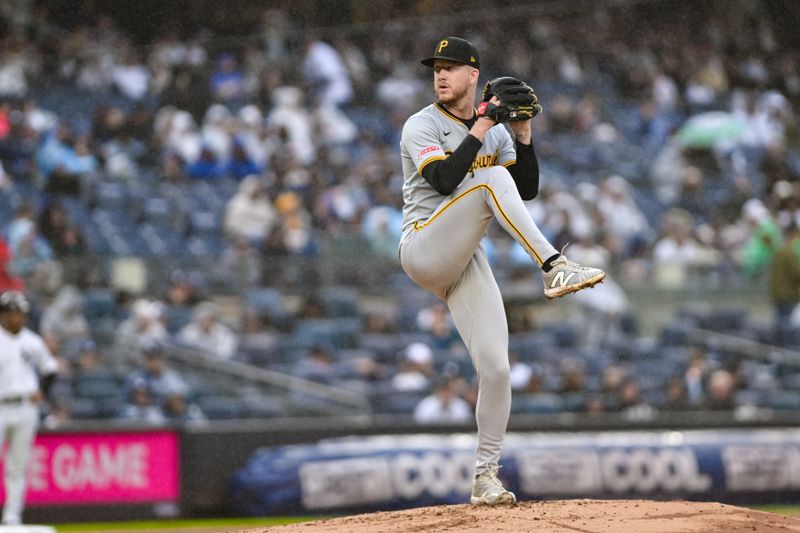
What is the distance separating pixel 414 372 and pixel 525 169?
6.88 metres

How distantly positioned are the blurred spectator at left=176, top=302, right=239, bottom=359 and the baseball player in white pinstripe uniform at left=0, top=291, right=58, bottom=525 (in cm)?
206

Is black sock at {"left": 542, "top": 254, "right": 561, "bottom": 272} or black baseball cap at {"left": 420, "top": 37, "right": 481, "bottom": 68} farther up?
black baseball cap at {"left": 420, "top": 37, "right": 481, "bottom": 68}

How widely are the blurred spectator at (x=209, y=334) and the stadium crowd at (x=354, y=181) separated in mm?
21

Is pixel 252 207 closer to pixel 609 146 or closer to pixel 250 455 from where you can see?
pixel 250 455

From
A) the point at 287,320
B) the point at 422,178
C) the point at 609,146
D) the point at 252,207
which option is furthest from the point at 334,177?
the point at 422,178

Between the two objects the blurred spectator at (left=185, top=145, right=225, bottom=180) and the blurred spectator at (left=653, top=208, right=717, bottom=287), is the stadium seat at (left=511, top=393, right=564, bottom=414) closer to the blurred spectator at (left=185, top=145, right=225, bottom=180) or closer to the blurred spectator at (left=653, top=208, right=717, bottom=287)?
the blurred spectator at (left=653, top=208, right=717, bottom=287)

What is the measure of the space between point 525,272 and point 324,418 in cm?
298

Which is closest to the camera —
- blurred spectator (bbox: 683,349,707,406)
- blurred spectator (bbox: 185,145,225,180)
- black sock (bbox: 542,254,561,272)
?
black sock (bbox: 542,254,561,272)

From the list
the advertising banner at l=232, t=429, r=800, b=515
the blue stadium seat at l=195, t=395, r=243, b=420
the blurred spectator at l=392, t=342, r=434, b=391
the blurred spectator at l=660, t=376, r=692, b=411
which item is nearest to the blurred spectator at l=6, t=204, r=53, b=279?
the blue stadium seat at l=195, t=395, r=243, b=420

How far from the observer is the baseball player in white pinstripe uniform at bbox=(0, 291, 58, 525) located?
10375 mm

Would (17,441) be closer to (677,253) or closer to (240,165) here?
(240,165)

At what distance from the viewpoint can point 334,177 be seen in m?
15.5

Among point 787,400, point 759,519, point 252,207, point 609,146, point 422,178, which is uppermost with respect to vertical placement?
point 609,146

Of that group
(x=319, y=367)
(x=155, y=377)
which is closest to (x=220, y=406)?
(x=155, y=377)
